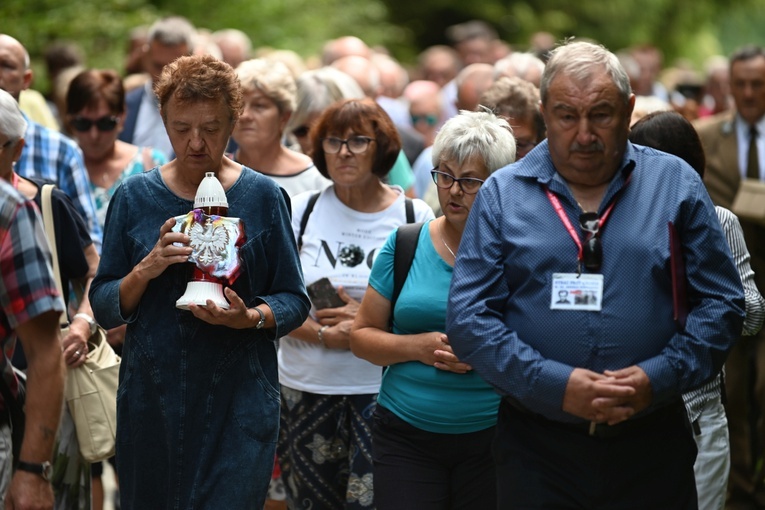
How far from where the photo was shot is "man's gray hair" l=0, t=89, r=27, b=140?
5062 millimetres

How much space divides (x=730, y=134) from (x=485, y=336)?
5.55m

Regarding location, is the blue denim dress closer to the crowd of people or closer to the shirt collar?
the crowd of people

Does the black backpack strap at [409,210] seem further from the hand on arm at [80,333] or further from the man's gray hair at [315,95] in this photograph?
the man's gray hair at [315,95]

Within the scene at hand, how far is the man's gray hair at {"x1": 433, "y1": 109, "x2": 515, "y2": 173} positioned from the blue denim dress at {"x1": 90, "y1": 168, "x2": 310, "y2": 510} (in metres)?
0.89

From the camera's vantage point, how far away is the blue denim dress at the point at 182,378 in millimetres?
4930

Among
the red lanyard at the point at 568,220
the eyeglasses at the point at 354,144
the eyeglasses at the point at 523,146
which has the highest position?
the red lanyard at the point at 568,220

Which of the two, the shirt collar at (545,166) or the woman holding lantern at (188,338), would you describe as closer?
the shirt collar at (545,166)

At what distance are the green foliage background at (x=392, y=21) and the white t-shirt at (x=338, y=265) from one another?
7.82 m

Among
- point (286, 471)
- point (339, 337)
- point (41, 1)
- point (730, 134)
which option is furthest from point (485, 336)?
point (41, 1)

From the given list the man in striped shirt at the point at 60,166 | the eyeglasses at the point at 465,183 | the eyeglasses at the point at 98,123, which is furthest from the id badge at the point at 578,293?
the eyeglasses at the point at 98,123

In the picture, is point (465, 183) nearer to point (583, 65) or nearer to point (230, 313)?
point (583, 65)

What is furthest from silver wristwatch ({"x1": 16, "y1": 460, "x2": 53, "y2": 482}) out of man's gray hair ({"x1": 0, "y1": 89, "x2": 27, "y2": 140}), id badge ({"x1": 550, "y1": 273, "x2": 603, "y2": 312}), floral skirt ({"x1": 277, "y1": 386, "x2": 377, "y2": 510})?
floral skirt ({"x1": 277, "y1": 386, "x2": 377, "y2": 510})

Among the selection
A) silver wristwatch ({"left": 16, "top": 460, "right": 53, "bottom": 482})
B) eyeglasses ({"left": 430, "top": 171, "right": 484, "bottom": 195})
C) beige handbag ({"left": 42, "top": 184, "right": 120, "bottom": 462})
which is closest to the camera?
silver wristwatch ({"left": 16, "top": 460, "right": 53, "bottom": 482})

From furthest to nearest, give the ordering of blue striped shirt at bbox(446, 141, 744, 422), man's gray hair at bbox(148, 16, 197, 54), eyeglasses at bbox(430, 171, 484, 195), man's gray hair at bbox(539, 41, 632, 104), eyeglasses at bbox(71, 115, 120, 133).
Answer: man's gray hair at bbox(148, 16, 197, 54)
eyeglasses at bbox(71, 115, 120, 133)
eyeglasses at bbox(430, 171, 484, 195)
man's gray hair at bbox(539, 41, 632, 104)
blue striped shirt at bbox(446, 141, 744, 422)
